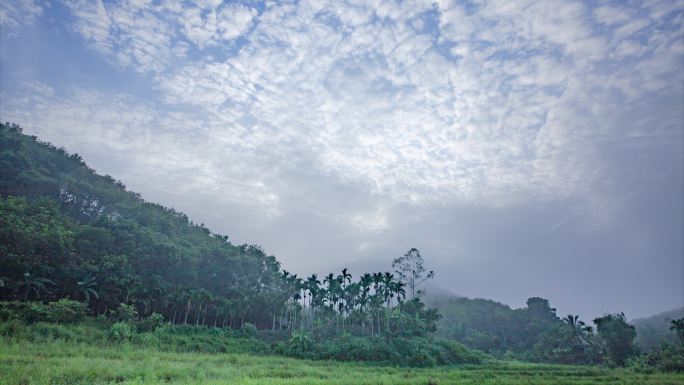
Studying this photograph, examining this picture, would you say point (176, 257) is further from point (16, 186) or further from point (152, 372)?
point (152, 372)

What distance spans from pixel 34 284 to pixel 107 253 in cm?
1703

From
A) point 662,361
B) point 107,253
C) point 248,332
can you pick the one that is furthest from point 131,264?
point 662,361

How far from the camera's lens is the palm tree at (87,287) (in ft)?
174

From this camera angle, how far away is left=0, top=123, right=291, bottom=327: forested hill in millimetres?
52281

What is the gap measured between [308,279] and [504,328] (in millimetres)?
85183

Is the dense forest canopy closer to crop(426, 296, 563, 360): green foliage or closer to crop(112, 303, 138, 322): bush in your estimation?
crop(112, 303, 138, 322): bush

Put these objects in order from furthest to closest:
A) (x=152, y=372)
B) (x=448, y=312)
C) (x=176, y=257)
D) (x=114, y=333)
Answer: (x=448, y=312)
(x=176, y=257)
(x=114, y=333)
(x=152, y=372)

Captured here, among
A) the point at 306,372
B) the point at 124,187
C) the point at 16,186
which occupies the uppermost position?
the point at 124,187

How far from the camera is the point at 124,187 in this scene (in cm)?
11462

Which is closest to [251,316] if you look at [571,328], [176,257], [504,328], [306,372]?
[176,257]

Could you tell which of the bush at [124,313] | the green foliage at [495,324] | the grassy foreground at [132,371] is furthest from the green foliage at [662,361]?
the bush at [124,313]

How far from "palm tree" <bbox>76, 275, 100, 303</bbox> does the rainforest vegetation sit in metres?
0.23

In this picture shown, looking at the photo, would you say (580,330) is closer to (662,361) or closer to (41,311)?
(662,361)

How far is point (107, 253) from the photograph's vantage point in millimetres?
66500
